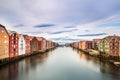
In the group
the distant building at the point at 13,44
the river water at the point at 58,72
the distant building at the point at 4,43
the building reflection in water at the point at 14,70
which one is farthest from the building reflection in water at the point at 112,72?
the distant building at the point at 13,44

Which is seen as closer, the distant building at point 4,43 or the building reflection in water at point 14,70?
the building reflection in water at point 14,70

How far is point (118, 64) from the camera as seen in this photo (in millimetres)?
48781

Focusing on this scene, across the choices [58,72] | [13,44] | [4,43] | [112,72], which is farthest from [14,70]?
[112,72]

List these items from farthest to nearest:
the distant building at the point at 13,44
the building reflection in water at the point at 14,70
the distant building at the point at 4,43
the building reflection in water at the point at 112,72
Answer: the distant building at the point at 13,44 < the distant building at the point at 4,43 < the building reflection in water at the point at 112,72 < the building reflection in water at the point at 14,70

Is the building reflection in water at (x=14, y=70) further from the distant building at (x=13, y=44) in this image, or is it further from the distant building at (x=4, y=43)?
the distant building at (x=13, y=44)

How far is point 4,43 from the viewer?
52.8 m

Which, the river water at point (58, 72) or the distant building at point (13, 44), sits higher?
the distant building at point (13, 44)

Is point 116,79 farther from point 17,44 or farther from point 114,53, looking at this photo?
point 17,44

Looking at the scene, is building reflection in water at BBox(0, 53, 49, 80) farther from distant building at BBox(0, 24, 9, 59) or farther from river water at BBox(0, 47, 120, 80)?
distant building at BBox(0, 24, 9, 59)

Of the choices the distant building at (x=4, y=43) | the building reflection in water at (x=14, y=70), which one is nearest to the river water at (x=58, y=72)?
the building reflection in water at (x=14, y=70)

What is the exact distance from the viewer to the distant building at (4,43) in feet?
165

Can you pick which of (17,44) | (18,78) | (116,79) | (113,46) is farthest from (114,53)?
(18,78)

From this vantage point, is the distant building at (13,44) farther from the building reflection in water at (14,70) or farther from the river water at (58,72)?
the building reflection in water at (14,70)

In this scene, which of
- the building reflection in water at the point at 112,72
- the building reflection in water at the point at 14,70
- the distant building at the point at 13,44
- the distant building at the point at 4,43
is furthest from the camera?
the distant building at the point at 13,44
